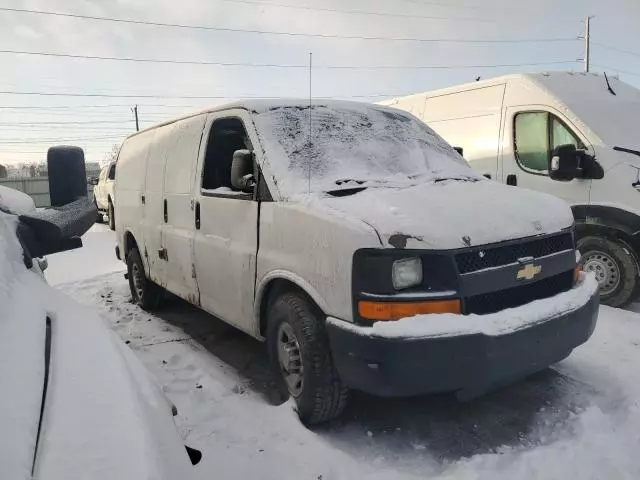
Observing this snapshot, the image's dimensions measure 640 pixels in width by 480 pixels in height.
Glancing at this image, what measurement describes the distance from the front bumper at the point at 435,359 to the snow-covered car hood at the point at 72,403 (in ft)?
3.60

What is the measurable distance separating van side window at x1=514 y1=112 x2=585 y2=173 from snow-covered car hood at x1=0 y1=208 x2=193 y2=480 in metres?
5.60

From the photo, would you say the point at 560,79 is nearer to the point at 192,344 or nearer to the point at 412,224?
the point at 412,224

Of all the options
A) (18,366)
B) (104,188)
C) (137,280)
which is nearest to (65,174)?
(18,366)

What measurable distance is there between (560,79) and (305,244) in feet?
16.1

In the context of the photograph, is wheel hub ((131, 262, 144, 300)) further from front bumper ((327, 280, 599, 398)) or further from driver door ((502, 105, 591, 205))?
driver door ((502, 105, 591, 205))

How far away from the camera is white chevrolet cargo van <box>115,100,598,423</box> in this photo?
100 inches

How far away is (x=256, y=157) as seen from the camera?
3.47 m

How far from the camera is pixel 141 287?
5812 mm

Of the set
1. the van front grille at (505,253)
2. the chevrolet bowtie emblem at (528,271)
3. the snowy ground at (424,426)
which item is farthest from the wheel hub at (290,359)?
the chevrolet bowtie emblem at (528,271)

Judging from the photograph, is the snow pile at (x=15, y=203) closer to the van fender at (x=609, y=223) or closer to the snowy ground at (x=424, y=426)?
the snowy ground at (x=424, y=426)

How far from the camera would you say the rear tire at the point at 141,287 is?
571 centimetres

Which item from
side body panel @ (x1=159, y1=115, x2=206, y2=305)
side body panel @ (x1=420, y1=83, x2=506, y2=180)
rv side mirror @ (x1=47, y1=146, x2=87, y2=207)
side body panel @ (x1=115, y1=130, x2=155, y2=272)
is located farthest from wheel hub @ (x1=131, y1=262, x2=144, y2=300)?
side body panel @ (x1=420, y1=83, x2=506, y2=180)

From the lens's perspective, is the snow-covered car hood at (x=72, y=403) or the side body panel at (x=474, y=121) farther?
the side body panel at (x=474, y=121)

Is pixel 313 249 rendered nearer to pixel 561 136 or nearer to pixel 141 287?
pixel 141 287
